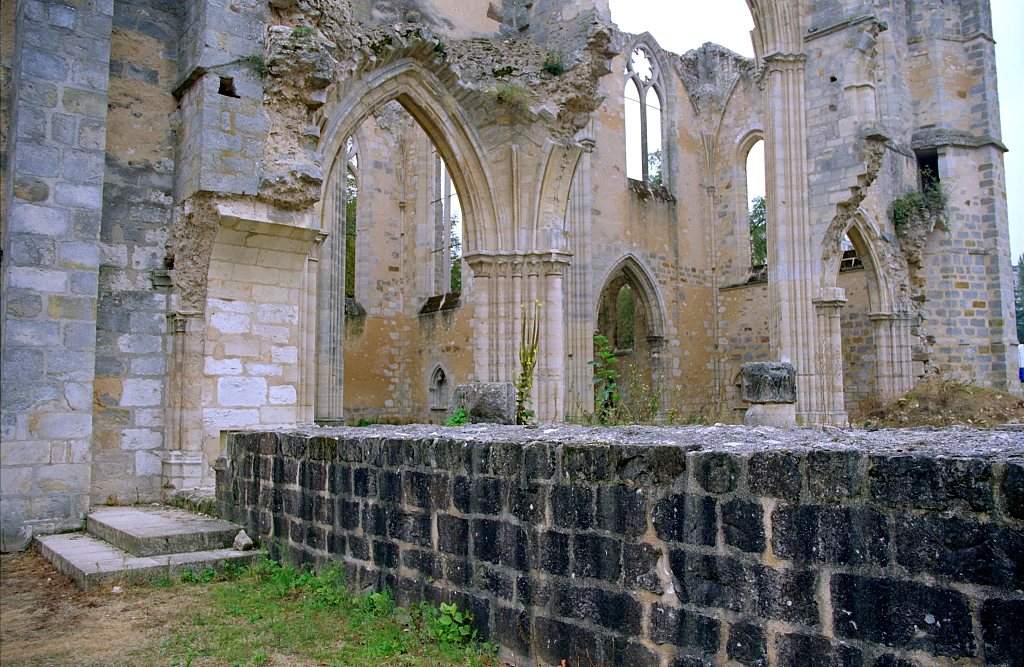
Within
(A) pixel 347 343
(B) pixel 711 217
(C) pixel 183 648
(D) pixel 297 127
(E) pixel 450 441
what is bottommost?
(C) pixel 183 648

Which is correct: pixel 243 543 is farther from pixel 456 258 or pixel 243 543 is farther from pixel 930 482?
pixel 456 258

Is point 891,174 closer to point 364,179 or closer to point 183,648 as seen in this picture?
point 364,179

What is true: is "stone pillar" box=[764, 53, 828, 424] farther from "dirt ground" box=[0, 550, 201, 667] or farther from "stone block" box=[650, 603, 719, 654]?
"stone block" box=[650, 603, 719, 654]

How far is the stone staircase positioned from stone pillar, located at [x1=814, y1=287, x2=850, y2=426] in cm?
1134

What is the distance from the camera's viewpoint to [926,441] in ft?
8.75

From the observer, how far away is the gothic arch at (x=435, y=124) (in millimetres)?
10500

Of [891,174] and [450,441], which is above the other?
[891,174]

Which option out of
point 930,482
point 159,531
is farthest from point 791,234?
point 930,482

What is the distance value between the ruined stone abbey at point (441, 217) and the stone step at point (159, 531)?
18.4 inches

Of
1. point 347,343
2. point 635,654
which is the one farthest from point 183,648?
point 347,343

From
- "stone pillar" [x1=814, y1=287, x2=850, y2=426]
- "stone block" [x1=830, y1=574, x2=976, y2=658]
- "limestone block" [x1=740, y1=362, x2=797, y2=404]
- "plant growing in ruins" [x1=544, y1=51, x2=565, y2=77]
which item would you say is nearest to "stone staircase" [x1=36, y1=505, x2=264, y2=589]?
"stone block" [x1=830, y1=574, x2=976, y2=658]

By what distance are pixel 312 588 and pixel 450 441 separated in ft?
4.82

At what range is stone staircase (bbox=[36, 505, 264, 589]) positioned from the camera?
4.69 m

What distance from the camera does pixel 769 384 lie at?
29.6 ft
